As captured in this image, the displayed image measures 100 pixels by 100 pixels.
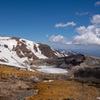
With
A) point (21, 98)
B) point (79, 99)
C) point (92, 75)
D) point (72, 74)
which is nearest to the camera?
point (79, 99)

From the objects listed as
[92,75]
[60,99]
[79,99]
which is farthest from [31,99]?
[92,75]

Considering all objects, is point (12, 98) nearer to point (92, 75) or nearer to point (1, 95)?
point (1, 95)

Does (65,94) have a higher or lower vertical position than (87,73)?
higher

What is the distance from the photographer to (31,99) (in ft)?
116

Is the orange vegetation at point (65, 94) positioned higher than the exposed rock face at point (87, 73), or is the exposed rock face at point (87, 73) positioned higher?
the orange vegetation at point (65, 94)

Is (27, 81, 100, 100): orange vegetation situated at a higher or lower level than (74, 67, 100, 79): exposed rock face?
higher

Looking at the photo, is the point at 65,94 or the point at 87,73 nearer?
the point at 65,94

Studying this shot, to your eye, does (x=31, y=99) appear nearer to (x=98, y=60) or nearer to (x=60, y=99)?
(x=60, y=99)

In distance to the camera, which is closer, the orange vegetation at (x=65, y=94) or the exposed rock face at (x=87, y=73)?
the orange vegetation at (x=65, y=94)

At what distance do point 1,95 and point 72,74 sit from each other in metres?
91.4

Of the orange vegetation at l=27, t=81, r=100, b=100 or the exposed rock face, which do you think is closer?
the orange vegetation at l=27, t=81, r=100, b=100

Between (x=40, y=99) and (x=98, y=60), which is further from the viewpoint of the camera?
(x=98, y=60)

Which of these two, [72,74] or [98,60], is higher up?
[98,60]

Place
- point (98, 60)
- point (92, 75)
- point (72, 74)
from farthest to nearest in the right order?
point (98, 60) → point (72, 74) → point (92, 75)
